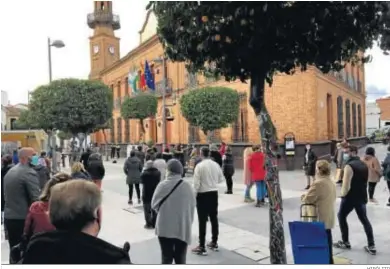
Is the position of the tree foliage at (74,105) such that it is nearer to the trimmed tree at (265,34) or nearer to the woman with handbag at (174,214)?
the woman with handbag at (174,214)

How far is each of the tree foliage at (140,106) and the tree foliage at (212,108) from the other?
2.99 m

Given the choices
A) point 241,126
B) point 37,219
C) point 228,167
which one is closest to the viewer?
point 37,219

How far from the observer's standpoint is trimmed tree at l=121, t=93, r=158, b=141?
8242 mm

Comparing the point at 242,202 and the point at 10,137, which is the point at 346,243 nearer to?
the point at 242,202

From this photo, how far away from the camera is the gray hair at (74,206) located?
179cm

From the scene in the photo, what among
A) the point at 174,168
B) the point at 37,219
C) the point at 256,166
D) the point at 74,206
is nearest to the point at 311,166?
the point at 256,166

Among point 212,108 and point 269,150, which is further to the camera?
point 212,108

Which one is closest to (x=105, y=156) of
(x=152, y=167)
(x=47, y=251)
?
(x=152, y=167)

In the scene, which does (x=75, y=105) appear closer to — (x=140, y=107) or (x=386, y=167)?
(x=140, y=107)

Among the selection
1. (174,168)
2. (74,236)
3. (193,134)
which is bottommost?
(74,236)

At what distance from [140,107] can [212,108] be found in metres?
5.35

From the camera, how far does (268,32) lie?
3.51 meters

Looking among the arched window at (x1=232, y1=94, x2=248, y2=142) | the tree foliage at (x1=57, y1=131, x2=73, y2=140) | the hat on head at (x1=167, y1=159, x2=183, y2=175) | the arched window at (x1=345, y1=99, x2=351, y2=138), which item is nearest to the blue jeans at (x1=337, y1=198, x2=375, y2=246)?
the hat on head at (x1=167, y1=159, x2=183, y2=175)

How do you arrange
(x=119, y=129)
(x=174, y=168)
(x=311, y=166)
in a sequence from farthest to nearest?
(x=119, y=129)
(x=311, y=166)
(x=174, y=168)
